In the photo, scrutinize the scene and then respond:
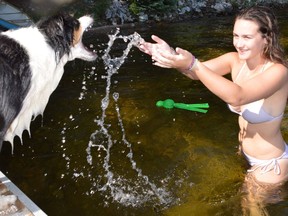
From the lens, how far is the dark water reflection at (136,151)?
3646 mm

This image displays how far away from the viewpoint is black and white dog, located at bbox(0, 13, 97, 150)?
3.10m

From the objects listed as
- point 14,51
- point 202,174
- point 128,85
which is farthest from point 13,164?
point 128,85

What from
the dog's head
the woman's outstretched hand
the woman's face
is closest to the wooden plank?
the dog's head

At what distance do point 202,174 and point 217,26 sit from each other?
745 centimetres

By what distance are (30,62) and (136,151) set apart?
1.90 metres

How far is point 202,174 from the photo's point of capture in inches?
161

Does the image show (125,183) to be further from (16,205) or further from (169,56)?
(169,56)

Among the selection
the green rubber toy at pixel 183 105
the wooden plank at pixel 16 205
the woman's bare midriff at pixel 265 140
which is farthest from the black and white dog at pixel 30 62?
the green rubber toy at pixel 183 105

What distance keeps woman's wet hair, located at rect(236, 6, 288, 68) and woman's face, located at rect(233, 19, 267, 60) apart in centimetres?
4

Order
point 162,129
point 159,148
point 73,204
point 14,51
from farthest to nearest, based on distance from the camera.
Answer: point 162,129 → point 159,148 → point 73,204 → point 14,51

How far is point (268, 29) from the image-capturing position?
113 inches

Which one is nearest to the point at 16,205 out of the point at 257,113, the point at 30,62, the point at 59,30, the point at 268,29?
the point at 30,62

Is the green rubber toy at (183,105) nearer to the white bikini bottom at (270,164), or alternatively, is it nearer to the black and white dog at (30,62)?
the white bikini bottom at (270,164)

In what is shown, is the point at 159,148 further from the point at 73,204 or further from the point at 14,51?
the point at 14,51
